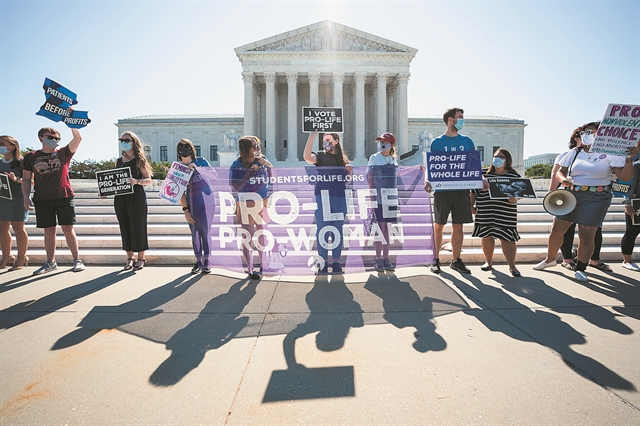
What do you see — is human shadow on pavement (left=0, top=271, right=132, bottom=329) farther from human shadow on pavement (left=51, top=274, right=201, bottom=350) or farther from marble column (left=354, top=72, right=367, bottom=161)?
marble column (left=354, top=72, right=367, bottom=161)

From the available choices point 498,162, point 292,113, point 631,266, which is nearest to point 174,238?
point 498,162

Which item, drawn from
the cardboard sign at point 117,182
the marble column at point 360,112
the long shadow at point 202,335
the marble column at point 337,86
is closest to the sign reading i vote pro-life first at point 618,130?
the long shadow at point 202,335

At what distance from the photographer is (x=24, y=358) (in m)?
2.71

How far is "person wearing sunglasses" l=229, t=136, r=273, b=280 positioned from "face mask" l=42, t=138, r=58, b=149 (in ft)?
9.35

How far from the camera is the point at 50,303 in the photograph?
4.04m

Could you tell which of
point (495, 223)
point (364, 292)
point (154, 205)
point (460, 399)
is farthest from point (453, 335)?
point (154, 205)

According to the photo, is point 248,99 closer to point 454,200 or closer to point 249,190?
point 249,190

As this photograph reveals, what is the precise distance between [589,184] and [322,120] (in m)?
4.15

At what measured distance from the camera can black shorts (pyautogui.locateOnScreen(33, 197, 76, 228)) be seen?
18.0 ft

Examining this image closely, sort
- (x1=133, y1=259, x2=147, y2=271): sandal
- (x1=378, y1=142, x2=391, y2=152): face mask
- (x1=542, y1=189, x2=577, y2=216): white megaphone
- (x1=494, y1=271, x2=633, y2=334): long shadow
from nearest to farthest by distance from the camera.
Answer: (x1=494, y1=271, x2=633, y2=334): long shadow, (x1=542, y1=189, x2=577, y2=216): white megaphone, (x1=378, y1=142, x2=391, y2=152): face mask, (x1=133, y1=259, x2=147, y2=271): sandal

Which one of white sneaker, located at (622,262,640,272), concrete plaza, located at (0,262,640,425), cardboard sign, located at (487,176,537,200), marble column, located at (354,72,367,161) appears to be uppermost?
marble column, located at (354,72,367,161)

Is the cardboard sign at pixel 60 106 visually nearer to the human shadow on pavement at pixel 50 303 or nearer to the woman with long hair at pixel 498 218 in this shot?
the human shadow on pavement at pixel 50 303

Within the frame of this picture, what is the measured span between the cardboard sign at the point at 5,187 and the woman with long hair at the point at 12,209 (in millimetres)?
38

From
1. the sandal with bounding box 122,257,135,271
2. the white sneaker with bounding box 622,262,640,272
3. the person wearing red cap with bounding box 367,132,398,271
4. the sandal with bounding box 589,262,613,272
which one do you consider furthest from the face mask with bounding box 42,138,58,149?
the white sneaker with bounding box 622,262,640,272
